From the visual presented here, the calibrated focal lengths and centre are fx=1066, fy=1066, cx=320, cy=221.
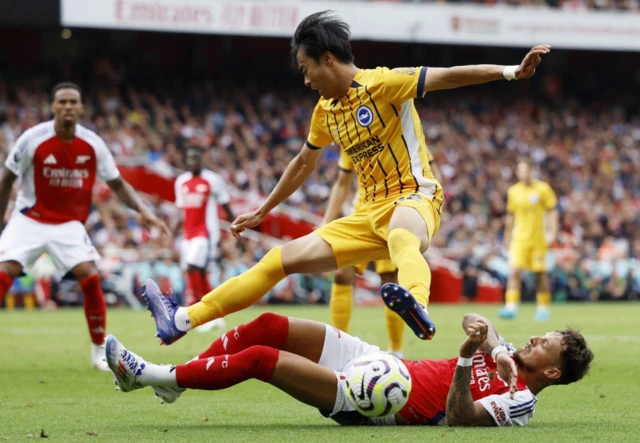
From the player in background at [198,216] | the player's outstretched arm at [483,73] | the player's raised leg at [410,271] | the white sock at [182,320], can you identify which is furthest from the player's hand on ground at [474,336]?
the player in background at [198,216]

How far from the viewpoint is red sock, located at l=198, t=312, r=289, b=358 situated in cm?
623

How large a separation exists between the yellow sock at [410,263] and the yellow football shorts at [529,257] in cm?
1258

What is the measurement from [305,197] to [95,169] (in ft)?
57.5

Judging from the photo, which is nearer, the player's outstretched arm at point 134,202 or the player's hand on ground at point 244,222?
the player's hand on ground at point 244,222

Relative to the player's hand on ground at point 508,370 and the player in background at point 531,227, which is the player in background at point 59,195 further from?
the player in background at point 531,227

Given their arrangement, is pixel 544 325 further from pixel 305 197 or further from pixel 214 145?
pixel 214 145

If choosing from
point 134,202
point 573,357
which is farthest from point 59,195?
point 573,357

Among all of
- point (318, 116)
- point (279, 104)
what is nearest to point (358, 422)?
point (318, 116)

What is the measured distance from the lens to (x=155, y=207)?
24844 mm

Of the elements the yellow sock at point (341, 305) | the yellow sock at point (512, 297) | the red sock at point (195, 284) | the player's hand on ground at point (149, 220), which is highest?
the player's hand on ground at point (149, 220)

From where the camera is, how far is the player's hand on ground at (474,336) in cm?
556

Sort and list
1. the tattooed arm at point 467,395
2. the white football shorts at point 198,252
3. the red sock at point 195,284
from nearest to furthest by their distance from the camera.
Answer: the tattooed arm at point 467,395 → the red sock at point 195,284 → the white football shorts at point 198,252

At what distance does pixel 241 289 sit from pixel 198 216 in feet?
31.5

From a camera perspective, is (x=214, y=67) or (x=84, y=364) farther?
(x=214, y=67)
